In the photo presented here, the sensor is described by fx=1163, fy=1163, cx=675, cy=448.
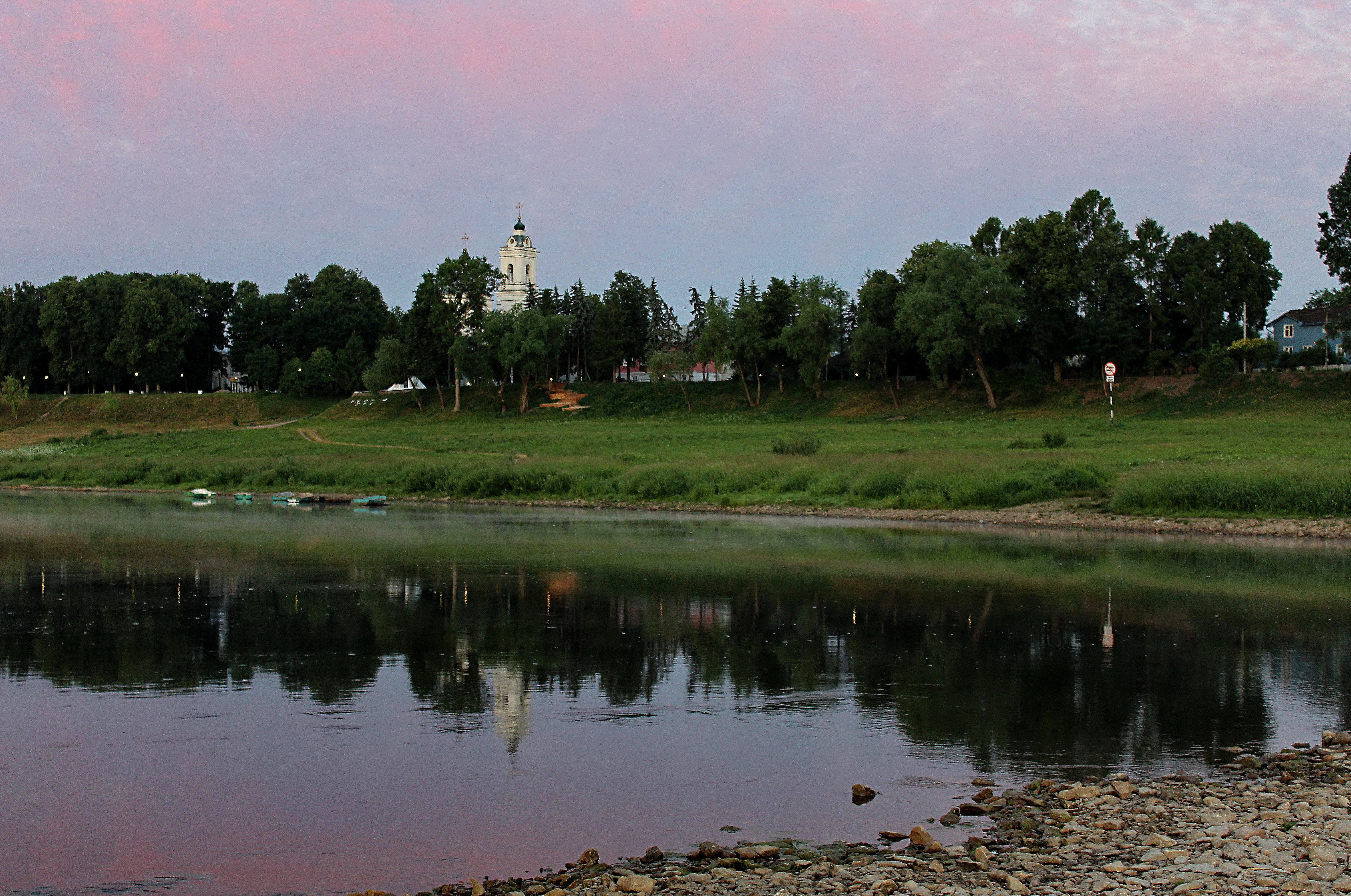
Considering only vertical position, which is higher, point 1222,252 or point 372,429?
point 1222,252

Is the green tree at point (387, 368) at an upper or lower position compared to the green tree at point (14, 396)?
upper

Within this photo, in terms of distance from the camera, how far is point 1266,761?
11133 millimetres

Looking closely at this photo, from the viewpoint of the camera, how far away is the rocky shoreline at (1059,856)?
8.00 m

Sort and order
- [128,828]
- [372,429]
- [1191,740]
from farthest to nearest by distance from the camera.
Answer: [372,429] → [1191,740] → [128,828]

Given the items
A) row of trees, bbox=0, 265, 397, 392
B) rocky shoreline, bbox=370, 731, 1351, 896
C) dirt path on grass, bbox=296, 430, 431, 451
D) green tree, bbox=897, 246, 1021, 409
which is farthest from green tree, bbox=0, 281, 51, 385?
rocky shoreline, bbox=370, 731, 1351, 896

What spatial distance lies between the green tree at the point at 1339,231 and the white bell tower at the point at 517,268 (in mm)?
97411

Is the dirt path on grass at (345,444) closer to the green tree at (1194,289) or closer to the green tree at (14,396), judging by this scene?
the green tree at (14,396)

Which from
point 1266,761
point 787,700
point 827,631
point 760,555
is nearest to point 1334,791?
point 1266,761

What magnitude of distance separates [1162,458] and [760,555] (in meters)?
22.4

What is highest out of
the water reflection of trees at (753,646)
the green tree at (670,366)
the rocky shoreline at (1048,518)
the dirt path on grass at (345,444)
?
the green tree at (670,366)

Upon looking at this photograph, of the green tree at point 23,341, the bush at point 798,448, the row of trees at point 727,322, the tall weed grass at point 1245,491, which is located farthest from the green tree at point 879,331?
the green tree at point 23,341

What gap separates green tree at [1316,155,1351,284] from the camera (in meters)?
Result: 75.2

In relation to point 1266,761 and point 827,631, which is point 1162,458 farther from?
point 1266,761

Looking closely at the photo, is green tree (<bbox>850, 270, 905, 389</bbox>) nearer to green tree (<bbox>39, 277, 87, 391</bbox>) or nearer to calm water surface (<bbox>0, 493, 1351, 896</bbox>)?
Result: calm water surface (<bbox>0, 493, 1351, 896</bbox>)
